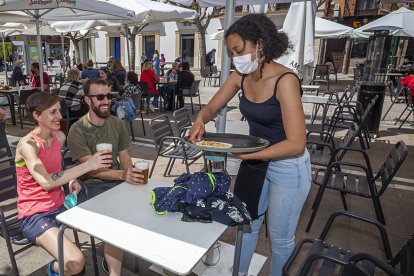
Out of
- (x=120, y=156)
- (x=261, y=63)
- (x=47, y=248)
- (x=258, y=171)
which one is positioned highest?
(x=261, y=63)

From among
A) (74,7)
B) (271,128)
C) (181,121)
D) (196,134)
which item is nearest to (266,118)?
(271,128)

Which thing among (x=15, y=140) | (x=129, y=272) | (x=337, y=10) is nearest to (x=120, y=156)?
(x=129, y=272)

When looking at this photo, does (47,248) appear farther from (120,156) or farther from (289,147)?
(289,147)

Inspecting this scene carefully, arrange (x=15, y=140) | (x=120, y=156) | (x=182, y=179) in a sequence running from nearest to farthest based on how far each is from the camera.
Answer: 1. (x=182, y=179)
2. (x=120, y=156)
3. (x=15, y=140)

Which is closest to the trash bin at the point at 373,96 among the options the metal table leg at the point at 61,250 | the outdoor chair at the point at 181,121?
the outdoor chair at the point at 181,121

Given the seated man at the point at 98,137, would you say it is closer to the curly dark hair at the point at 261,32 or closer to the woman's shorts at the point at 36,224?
the woman's shorts at the point at 36,224

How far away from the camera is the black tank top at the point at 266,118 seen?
176 centimetres

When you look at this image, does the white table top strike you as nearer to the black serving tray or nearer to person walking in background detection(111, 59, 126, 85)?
the black serving tray

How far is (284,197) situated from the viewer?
74.7 inches

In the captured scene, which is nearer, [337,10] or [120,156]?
[120,156]

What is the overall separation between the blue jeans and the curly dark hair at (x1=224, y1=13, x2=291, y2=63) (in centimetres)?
61

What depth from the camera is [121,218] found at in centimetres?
164

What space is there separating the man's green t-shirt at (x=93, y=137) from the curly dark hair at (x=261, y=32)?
52.8 inches

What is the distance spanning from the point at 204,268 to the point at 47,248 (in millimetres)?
1139
